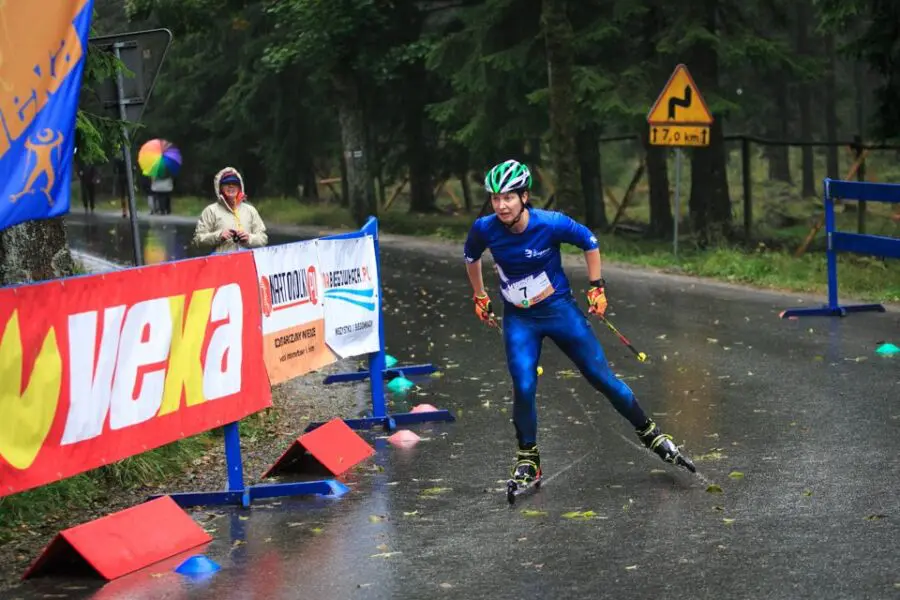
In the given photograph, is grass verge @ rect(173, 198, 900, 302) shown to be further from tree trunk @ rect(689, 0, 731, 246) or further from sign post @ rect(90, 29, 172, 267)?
sign post @ rect(90, 29, 172, 267)

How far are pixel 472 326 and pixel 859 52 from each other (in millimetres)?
8673

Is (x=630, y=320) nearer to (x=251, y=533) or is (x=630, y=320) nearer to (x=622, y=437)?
(x=622, y=437)

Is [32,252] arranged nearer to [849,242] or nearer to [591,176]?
[849,242]

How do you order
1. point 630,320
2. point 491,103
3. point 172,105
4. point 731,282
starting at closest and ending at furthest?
1. point 630,320
2. point 731,282
3. point 491,103
4. point 172,105

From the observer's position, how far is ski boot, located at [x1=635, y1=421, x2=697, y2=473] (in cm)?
957

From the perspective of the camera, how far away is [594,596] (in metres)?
6.88

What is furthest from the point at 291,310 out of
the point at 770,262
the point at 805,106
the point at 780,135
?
the point at 780,135

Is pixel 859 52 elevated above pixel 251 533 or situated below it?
above

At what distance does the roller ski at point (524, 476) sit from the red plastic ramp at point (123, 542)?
1796mm

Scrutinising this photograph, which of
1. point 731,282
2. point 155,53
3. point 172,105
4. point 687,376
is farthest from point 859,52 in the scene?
point 172,105

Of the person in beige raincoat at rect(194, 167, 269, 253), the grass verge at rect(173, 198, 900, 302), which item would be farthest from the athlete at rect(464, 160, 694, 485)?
the grass verge at rect(173, 198, 900, 302)

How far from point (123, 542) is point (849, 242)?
12540mm

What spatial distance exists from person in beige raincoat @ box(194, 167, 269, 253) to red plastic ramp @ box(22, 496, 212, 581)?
5.61 meters

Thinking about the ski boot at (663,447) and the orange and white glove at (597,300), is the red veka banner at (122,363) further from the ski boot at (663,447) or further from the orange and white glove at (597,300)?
the ski boot at (663,447)
